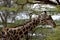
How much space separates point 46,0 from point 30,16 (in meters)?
0.28

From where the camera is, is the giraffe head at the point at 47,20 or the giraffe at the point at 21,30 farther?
the giraffe head at the point at 47,20

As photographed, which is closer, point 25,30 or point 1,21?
point 25,30

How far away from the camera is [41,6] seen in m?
2.61

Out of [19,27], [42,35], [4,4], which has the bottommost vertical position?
[42,35]

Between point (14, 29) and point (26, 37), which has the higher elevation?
point (14, 29)

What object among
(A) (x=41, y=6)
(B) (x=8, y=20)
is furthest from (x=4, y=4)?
(A) (x=41, y=6)

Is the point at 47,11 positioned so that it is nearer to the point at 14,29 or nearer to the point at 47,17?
the point at 47,17

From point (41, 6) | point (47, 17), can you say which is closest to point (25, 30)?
point (47, 17)

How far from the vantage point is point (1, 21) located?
2816mm

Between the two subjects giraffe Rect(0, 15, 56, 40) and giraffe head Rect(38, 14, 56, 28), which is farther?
giraffe head Rect(38, 14, 56, 28)

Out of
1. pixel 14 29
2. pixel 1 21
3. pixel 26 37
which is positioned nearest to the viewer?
pixel 14 29

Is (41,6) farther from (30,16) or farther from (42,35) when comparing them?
(42,35)

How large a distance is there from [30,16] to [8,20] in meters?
0.31

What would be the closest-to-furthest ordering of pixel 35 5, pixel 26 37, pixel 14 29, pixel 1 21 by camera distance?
pixel 14 29 < pixel 26 37 < pixel 35 5 < pixel 1 21
